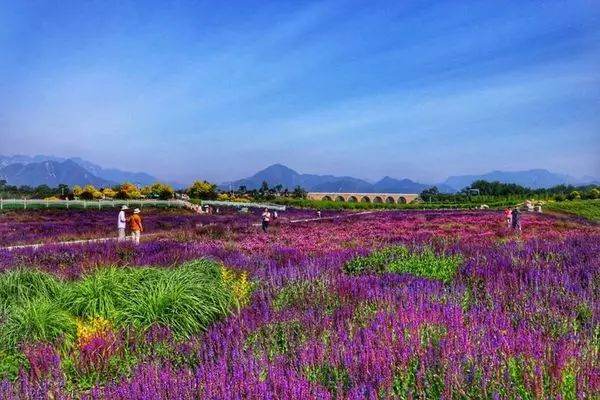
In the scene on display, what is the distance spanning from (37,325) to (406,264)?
482 centimetres

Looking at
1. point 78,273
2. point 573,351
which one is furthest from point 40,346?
point 78,273

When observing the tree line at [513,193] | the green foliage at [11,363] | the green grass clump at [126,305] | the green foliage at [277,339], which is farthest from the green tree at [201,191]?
the green foliage at [277,339]

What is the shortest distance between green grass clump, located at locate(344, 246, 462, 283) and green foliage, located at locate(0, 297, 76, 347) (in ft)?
12.7

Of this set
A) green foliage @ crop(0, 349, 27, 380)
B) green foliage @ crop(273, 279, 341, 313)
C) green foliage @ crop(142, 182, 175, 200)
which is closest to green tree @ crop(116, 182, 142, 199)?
green foliage @ crop(142, 182, 175, 200)

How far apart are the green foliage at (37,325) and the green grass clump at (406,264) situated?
3865mm

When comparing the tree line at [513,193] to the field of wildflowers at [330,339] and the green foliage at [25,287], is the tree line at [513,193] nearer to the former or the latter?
the field of wildflowers at [330,339]

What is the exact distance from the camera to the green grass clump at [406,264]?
6.77m

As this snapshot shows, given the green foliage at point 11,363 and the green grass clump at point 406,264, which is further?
the green grass clump at point 406,264

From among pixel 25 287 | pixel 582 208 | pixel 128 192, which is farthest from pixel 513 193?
pixel 25 287

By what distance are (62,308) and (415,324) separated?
405 cm

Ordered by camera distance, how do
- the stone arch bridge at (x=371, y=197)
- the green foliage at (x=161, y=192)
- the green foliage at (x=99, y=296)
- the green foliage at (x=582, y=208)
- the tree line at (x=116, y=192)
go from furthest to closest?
the stone arch bridge at (x=371, y=197) → the green foliage at (x=161, y=192) → the tree line at (x=116, y=192) → the green foliage at (x=582, y=208) → the green foliage at (x=99, y=296)

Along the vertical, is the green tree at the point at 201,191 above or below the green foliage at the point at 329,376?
above

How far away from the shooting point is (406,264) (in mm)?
7367

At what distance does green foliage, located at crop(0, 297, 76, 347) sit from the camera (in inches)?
180
